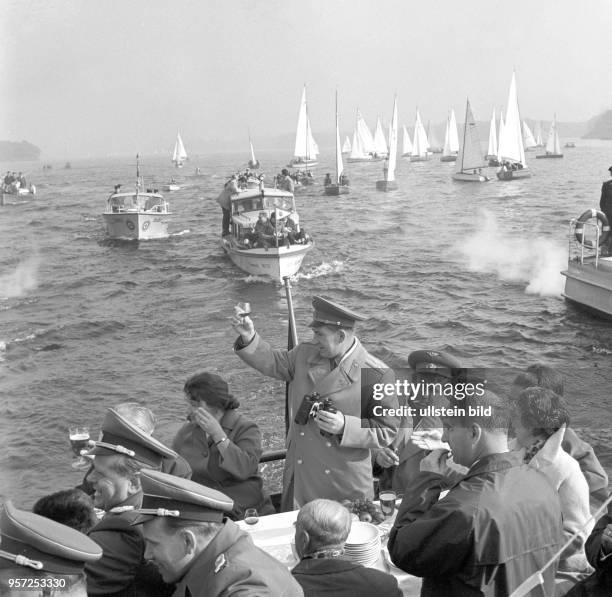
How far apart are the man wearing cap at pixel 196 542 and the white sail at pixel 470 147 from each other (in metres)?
56.0

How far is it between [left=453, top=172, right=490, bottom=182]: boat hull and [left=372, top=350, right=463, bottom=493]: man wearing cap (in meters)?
59.3

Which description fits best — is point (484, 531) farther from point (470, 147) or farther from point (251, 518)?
point (470, 147)

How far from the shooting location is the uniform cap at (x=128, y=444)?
2.95 m

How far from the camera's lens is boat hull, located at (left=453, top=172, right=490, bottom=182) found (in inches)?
2409

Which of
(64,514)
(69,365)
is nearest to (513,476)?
(64,514)

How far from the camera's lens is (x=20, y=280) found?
26281 millimetres

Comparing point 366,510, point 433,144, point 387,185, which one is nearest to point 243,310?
point 366,510

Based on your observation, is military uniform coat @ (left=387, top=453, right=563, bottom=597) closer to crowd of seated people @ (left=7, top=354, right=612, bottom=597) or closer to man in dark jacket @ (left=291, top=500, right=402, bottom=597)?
crowd of seated people @ (left=7, top=354, right=612, bottom=597)

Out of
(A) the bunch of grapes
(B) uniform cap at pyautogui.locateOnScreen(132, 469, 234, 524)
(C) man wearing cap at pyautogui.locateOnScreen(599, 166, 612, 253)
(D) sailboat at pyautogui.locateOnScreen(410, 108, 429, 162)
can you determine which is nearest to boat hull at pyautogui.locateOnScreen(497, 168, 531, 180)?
(D) sailboat at pyautogui.locateOnScreen(410, 108, 429, 162)

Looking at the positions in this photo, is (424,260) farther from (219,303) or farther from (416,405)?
(416,405)

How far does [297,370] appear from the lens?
414 cm

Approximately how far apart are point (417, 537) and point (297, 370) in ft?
6.19

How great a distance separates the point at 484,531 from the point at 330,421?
138 centimetres

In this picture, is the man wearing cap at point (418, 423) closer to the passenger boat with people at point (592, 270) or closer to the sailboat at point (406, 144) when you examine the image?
the passenger boat with people at point (592, 270)
